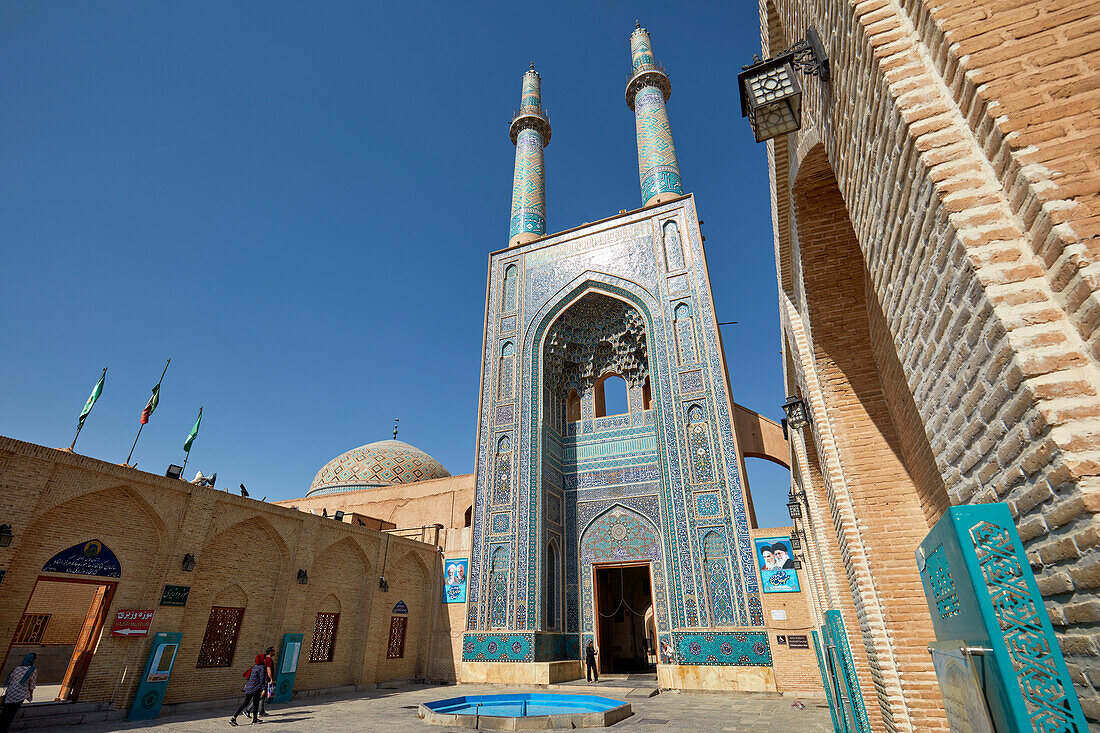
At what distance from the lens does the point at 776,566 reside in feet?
32.7

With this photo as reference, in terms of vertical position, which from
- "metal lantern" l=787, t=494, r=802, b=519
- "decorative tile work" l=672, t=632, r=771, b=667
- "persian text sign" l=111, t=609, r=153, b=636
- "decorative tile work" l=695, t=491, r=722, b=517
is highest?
"decorative tile work" l=695, t=491, r=722, b=517

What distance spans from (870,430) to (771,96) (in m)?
2.63

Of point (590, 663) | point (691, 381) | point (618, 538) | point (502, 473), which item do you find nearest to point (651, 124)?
point (691, 381)

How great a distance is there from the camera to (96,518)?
7137mm

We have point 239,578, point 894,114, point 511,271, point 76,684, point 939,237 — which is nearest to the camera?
point 939,237

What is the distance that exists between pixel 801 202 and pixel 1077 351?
2.79 m

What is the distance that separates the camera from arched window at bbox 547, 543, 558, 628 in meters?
11.6

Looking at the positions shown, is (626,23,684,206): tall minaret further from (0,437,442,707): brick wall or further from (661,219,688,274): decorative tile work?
(0,437,442,707): brick wall

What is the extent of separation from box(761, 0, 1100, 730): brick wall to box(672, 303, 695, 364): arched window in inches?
403

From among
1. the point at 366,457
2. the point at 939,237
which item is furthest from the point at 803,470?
the point at 366,457

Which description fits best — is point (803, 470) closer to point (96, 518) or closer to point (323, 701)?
point (323, 701)

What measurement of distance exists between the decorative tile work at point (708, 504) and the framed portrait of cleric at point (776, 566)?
94cm

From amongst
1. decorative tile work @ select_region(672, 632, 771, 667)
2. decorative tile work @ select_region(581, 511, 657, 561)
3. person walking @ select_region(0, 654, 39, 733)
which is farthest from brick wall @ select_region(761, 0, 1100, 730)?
decorative tile work @ select_region(581, 511, 657, 561)

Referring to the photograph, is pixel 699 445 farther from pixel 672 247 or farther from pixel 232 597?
pixel 232 597
